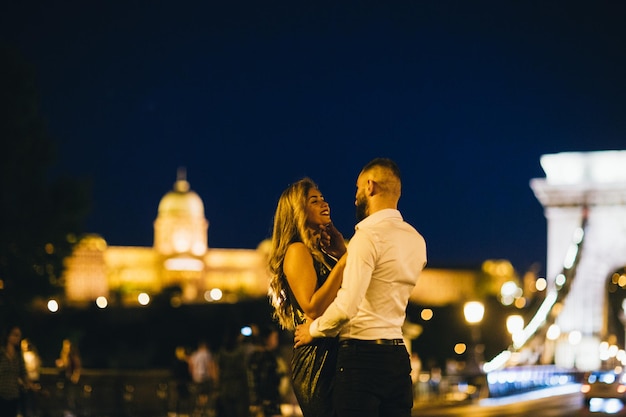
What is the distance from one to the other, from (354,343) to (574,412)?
1649cm

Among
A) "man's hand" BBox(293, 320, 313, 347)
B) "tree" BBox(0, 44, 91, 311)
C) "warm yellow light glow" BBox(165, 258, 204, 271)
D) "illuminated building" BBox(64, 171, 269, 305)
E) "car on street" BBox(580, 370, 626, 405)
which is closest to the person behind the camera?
"man's hand" BBox(293, 320, 313, 347)

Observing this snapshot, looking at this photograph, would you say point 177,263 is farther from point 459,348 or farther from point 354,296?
point 354,296

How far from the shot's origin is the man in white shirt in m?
5.55

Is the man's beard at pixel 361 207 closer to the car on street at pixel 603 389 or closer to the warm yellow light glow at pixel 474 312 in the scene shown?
the car on street at pixel 603 389

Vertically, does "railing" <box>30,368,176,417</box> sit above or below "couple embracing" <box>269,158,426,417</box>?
above

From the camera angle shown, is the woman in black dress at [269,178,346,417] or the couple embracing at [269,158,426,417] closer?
the couple embracing at [269,158,426,417]

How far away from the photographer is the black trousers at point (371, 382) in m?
5.60

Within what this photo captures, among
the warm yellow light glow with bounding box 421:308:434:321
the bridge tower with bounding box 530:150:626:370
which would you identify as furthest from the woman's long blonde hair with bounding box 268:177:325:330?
the warm yellow light glow with bounding box 421:308:434:321

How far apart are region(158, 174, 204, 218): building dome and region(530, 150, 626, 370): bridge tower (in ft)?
385

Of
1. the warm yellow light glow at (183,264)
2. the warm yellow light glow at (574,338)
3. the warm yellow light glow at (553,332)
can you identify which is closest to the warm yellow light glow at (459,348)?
the warm yellow light glow at (553,332)

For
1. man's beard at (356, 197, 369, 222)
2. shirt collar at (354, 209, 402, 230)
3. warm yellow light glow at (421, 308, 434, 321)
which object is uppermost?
warm yellow light glow at (421, 308, 434, 321)

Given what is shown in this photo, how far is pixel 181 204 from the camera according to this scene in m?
166

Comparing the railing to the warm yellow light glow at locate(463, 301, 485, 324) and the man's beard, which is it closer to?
the warm yellow light glow at locate(463, 301, 485, 324)

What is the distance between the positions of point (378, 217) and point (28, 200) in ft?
111
